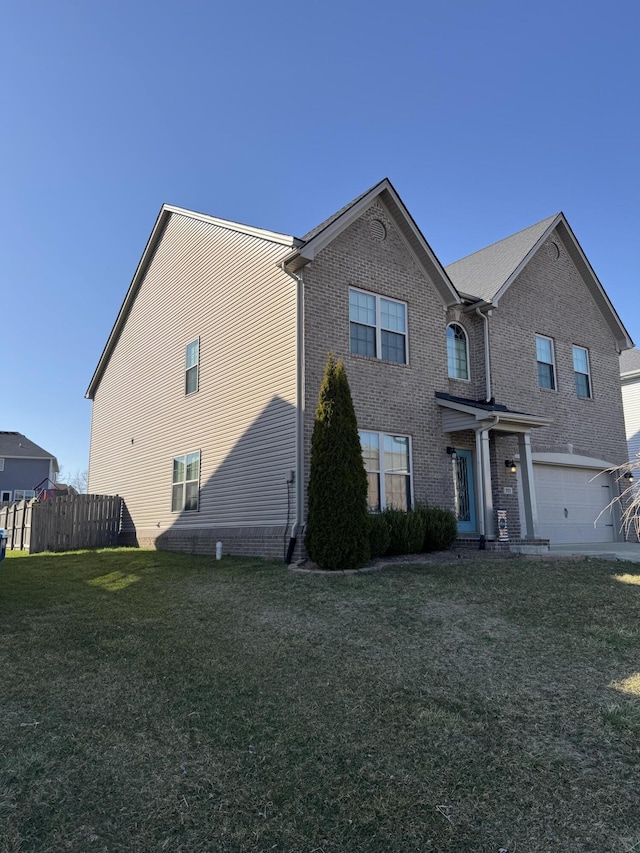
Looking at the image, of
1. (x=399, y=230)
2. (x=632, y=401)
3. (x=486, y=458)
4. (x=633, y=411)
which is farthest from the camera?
(x=632, y=401)

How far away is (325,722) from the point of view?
14.2 feet

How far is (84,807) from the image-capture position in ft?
10.4

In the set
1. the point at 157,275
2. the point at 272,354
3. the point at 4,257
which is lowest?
the point at 272,354

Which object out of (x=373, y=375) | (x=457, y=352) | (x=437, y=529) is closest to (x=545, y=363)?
(x=457, y=352)

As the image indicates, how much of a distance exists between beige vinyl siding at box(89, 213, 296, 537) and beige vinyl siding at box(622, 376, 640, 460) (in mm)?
18931

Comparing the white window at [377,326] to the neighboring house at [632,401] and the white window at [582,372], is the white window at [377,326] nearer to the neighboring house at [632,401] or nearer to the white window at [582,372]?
the white window at [582,372]

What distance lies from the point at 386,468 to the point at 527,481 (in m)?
3.69

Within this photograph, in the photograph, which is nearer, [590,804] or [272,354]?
[590,804]

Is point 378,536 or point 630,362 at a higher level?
point 630,362

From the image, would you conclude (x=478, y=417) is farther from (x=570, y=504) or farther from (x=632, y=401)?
(x=632, y=401)

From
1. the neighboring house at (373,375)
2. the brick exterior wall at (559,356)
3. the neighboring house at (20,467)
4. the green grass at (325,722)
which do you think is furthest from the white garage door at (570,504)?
the neighboring house at (20,467)

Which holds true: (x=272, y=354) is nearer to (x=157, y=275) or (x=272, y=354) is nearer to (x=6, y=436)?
(x=157, y=275)

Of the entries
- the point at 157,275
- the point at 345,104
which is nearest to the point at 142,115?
the point at 157,275

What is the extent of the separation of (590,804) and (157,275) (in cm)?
1742
